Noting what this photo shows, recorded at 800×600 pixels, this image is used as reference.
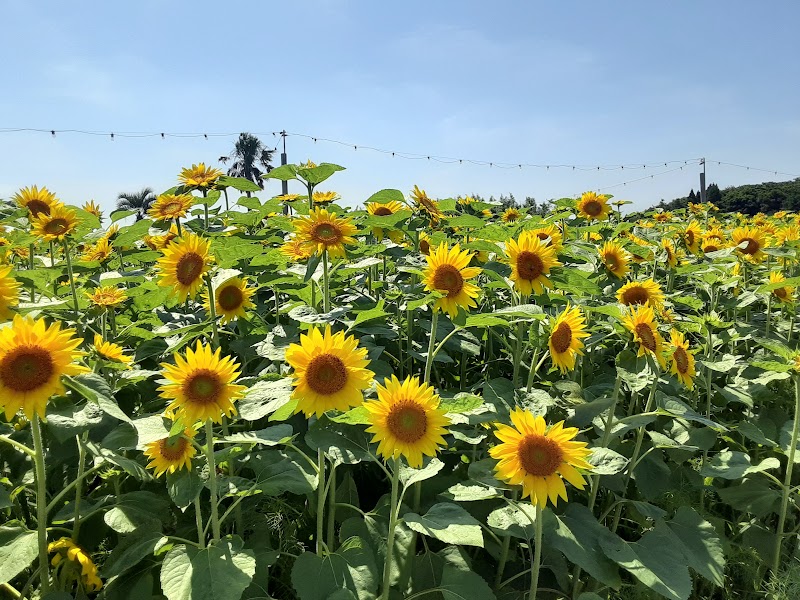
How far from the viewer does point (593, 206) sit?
4781mm

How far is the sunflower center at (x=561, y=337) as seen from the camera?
2.32m

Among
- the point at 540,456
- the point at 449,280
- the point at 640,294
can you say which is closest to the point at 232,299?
the point at 449,280

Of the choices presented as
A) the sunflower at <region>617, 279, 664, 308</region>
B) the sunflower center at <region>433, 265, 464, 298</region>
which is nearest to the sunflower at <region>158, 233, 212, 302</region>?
the sunflower center at <region>433, 265, 464, 298</region>

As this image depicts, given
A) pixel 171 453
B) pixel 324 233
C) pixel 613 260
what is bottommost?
pixel 171 453

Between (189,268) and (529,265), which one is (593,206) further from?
(189,268)

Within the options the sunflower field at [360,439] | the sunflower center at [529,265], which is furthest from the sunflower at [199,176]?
the sunflower center at [529,265]

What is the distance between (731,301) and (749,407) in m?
0.84

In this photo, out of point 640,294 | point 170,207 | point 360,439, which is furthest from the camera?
point 170,207

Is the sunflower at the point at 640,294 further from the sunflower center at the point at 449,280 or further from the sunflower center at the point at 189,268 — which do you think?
the sunflower center at the point at 189,268

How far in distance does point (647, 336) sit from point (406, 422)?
3.65 ft

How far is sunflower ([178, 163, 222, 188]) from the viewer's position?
3.74 m

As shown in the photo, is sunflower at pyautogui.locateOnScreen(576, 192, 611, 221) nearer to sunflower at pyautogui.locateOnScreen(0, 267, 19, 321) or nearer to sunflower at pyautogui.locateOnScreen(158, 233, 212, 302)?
sunflower at pyautogui.locateOnScreen(158, 233, 212, 302)

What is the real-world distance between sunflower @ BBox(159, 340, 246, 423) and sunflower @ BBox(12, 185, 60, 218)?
2.13 metres

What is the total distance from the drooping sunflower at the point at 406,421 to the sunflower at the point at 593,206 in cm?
351
